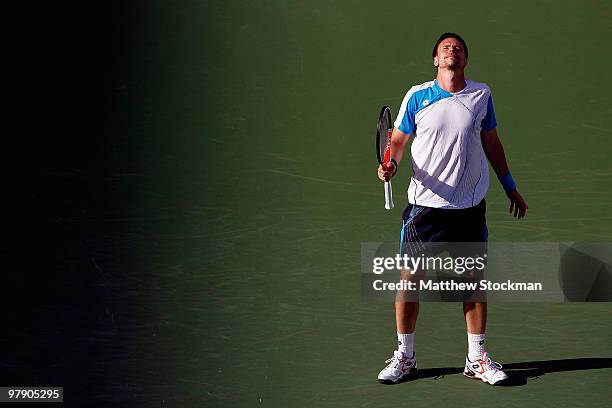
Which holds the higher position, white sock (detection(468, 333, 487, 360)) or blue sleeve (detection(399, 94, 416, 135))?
blue sleeve (detection(399, 94, 416, 135))

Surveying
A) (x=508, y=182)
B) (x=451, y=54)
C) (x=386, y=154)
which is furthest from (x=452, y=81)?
(x=508, y=182)

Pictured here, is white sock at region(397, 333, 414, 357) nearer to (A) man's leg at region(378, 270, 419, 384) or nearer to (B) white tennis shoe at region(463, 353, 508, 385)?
(A) man's leg at region(378, 270, 419, 384)

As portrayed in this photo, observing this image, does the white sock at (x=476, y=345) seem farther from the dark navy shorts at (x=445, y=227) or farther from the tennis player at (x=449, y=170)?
the dark navy shorts at (x=445, y=227)

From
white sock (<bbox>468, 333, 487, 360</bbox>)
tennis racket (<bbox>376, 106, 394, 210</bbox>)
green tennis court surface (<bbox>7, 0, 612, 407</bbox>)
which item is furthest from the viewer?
green tennis court surface (<bbox>7, 0, 612, 407</bbox>)

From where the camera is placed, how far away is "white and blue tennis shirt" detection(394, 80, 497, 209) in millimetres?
10047

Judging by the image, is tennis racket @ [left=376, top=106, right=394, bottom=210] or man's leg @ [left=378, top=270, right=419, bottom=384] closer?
tennis racket @ [left=376, top=106, right=394, bottom=210]

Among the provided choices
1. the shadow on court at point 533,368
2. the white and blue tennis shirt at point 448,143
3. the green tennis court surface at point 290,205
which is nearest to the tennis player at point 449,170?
the white and blue tennis shirt at point 448,143

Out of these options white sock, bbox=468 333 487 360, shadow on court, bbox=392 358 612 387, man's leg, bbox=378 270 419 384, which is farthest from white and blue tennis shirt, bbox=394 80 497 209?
shadow on court, bbox=392 358 612 387

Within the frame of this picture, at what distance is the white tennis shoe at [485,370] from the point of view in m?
10.0

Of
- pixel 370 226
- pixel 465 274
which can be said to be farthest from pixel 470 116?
pixel 370 226

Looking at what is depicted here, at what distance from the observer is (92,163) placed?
1380 cm

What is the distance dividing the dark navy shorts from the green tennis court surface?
870mm

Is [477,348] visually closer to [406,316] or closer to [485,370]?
[485,370]

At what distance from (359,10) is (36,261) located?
213 inches
